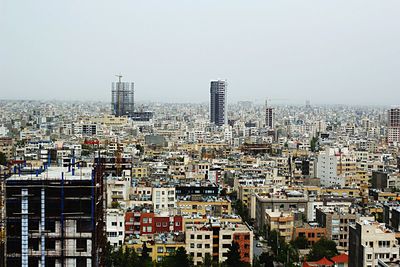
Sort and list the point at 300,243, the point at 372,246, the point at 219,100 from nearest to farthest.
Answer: the point at 372,246 < the point at 300,243 < the point at 219,100

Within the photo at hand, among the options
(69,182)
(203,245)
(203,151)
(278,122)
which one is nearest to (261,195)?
(203,245)

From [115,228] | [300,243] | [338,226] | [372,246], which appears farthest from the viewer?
[338,226]

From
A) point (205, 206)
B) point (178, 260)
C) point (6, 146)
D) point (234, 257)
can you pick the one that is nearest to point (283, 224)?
point (205, 206)

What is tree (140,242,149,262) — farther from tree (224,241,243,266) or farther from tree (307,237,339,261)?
tree (307,237,339,261)

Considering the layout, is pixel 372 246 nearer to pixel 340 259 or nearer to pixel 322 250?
pixel 340 259

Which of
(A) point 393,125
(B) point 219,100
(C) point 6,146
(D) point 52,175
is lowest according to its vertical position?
(C) point 6,146

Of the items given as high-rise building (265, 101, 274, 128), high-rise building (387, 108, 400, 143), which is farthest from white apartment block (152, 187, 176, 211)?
high-rise building (265, 101, 274, 128)
